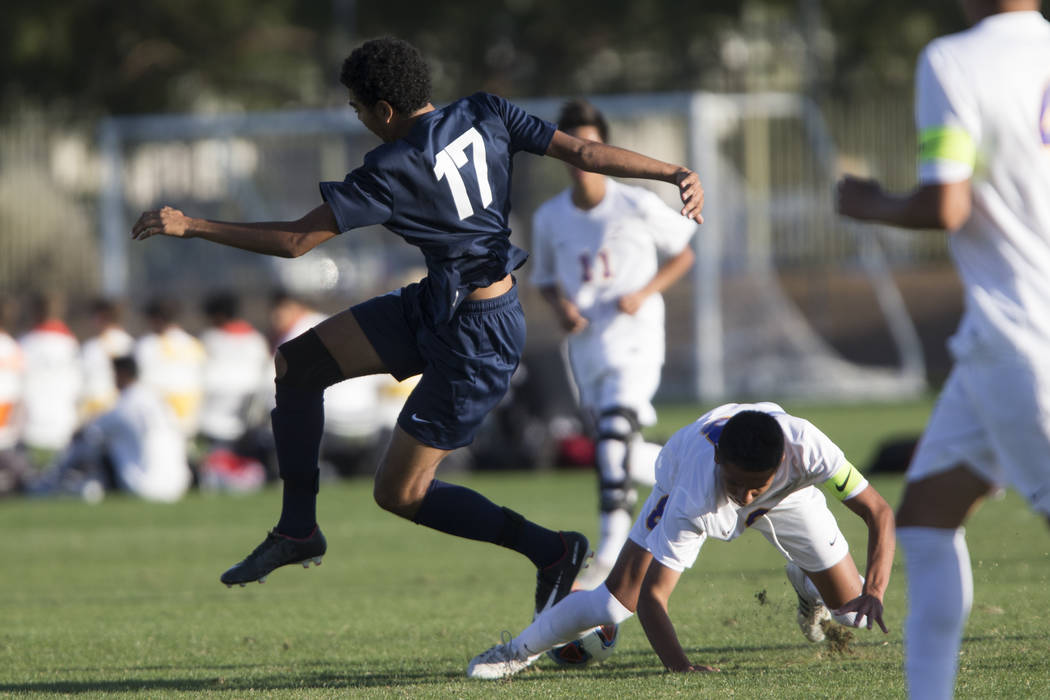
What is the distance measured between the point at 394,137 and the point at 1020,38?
99.0 inches

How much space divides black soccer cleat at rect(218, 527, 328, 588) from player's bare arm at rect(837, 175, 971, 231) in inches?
112

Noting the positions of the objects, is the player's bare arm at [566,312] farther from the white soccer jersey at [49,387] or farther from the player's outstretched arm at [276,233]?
the white soccer jersey at [49,387]

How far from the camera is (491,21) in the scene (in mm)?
32156

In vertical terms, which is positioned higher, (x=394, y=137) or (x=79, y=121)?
(x=79, y=121)

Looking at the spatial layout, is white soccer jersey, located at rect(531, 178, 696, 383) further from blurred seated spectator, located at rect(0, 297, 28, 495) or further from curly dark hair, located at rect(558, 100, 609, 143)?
blurred seated spectator, located at rect(0, 297, 28, 495)

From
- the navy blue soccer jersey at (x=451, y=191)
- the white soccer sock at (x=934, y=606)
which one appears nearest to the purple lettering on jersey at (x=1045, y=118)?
the white soccer sock at (x=934, y=606)

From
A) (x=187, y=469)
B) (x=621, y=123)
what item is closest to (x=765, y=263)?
(x=621, y=123)

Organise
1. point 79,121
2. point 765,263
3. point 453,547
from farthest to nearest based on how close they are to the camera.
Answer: point 79,121
point 765,263
point 453,547

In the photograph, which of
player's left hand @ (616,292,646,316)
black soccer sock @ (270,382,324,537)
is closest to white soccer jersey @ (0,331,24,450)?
player's left hand @ (616,292,646,316)

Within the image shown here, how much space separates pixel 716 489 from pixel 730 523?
0.58 feet

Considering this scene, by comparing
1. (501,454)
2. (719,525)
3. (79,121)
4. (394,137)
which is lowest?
(501,454)

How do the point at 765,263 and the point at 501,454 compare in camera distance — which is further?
the point at 765,263

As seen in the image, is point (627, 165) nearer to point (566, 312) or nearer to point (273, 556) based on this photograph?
point (273, 556)

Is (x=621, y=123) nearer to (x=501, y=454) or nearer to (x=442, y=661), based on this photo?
(x=501, y=454)
